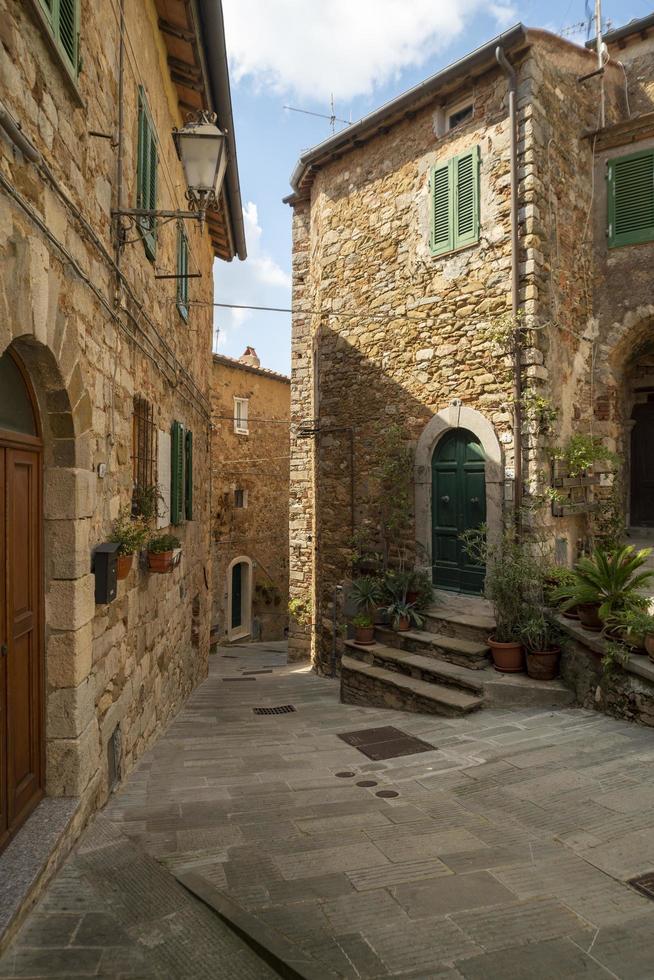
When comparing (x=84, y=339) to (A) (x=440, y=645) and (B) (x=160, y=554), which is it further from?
(A) (x=440, y=645)

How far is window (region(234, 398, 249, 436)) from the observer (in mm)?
17297

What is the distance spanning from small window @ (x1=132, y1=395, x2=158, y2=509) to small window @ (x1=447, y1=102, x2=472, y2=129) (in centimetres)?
607

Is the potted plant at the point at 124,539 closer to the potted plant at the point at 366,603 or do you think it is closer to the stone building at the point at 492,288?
the potted plant at the point at 366,603

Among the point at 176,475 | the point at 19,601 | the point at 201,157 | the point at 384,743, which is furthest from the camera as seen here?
the point at 176,475

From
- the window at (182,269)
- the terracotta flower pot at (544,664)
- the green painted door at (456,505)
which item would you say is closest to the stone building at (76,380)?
the window at (182,269)

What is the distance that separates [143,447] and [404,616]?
4279 millimetres

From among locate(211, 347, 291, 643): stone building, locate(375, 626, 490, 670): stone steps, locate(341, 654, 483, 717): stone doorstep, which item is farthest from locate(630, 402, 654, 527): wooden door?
locate(211, 347, 291, 643): stone building

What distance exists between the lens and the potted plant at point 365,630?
27.2 ft

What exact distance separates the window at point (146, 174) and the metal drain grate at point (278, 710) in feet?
16.5

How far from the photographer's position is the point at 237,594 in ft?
59.9

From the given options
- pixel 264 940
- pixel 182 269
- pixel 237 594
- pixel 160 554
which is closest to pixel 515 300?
pixel 182 269

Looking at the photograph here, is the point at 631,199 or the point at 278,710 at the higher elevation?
the point at 631,199

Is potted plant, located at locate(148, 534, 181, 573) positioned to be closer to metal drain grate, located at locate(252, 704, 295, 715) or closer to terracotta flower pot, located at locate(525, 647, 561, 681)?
metal drain grate, located at locate(252, 704, 295, 715)

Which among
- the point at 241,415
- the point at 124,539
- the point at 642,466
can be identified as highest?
the point at 241,415
